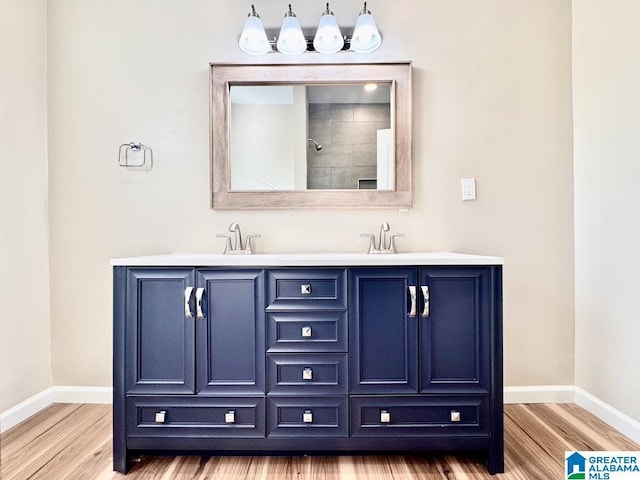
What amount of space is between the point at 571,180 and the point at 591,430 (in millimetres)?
1271

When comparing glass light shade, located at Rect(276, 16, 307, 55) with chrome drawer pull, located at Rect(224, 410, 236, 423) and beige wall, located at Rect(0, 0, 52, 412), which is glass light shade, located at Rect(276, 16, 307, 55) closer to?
beige wall, located at Rect(0, 0, 52, 412)

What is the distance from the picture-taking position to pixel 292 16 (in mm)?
1965

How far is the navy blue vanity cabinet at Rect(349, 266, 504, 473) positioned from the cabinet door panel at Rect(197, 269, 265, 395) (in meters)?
0.39

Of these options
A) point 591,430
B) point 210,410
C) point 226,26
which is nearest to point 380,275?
point 210,410

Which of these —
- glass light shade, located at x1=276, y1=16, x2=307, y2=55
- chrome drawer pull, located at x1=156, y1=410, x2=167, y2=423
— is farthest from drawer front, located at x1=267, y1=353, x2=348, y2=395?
glass light shade, located at x1=276, y1=16, x2=307, y2=55

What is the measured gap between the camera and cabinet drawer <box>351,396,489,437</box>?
1.53 m

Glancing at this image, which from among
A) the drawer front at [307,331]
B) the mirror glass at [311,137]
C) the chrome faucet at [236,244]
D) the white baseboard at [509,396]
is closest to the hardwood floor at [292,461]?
the white baseboard at [509,396]

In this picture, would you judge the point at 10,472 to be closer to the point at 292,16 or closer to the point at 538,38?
the point at 292,16

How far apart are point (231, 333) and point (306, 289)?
1.18 feet

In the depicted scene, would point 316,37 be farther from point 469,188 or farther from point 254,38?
point 469,188

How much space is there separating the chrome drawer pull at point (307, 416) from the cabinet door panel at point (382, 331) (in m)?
0.19

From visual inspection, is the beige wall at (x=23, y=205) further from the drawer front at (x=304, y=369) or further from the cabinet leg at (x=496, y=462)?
the cabinet leg at (x=496, y=462)

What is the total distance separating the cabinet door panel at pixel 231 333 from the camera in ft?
5.08

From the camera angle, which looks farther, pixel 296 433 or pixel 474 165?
pixel 474 165
